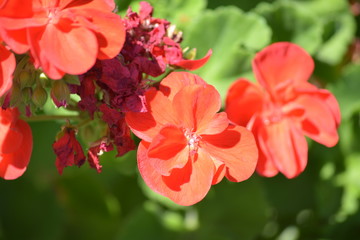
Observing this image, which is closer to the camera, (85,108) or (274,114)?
(85,108)

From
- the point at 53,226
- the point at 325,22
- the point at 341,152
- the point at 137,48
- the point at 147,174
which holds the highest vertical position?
the point at 137,48

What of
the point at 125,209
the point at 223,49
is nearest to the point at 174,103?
the point at 223,49

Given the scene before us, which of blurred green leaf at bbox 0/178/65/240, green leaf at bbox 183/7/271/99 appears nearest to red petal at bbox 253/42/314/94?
green leaf at bbox 183/7/271/99

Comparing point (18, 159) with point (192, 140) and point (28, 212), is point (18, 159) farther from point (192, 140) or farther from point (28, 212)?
point (28, 212)

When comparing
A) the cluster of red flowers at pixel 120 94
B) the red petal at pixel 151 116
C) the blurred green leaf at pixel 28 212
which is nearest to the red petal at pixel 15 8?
the cluster of red flowers at pixel 120 94

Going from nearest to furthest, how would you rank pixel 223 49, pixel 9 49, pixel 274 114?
1. pixel 9 49
2. pixel 274 114
3. pixel 223 49

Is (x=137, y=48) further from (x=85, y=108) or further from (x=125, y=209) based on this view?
(x=125, y=209)

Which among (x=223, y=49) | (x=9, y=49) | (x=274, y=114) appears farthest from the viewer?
(x=223, y=49)
